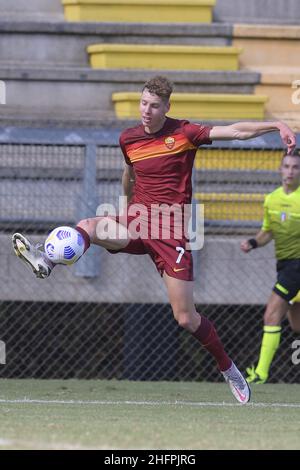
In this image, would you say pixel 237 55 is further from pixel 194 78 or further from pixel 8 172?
pixel 8 172

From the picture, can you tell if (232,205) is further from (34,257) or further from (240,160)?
(34,257)

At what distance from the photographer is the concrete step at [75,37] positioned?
609 inches

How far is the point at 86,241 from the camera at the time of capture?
852cm

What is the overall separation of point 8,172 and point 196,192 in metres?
1.86

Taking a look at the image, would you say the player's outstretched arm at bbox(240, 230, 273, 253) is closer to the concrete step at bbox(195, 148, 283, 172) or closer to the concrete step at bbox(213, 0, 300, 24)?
the concrete step at bbox(195, 148, 283, 172)

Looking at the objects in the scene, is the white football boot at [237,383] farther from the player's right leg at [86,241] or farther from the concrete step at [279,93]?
the concrete step at [279,93]

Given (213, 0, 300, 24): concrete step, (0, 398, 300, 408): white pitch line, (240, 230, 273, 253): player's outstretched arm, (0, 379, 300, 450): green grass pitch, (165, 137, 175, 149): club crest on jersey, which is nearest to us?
(0, 379, 300, 450): green grass pitch

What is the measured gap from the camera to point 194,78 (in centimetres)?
1537

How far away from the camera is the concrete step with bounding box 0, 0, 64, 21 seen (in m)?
15.9

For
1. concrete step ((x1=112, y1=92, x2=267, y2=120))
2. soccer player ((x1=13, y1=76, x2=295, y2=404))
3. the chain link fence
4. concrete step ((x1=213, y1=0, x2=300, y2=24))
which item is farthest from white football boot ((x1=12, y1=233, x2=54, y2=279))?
concrete step ((x1=213, y1=0, x2=300, y2=24))

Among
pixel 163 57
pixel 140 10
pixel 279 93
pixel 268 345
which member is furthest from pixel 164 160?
pixel 140 10

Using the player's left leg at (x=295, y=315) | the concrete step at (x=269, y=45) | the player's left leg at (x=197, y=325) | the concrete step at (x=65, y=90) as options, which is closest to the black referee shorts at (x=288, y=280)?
the player's left leg at (x=295, y=315)

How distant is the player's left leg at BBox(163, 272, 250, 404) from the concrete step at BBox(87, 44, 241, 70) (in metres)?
6.84
